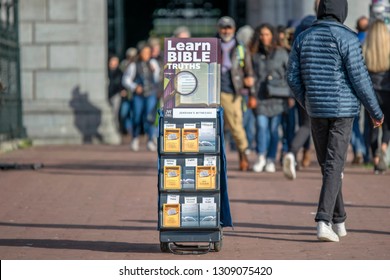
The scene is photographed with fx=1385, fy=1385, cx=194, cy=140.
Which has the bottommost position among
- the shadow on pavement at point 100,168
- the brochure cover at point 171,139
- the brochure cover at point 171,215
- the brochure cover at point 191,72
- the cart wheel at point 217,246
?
the shadow on pavement at point 100,168

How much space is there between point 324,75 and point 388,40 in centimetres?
578

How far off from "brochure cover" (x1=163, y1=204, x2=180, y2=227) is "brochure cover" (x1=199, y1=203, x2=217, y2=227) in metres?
0.16

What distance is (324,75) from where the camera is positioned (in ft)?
33.1

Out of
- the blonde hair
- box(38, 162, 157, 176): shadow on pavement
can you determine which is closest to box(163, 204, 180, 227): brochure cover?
the blonde hair

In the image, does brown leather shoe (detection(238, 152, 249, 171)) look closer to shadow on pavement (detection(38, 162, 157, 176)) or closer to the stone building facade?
Result: shadow on pavement (detection(38, 162, 157, 176))

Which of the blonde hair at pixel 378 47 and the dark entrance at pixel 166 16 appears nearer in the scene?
the blonde hair at pixel 378 47

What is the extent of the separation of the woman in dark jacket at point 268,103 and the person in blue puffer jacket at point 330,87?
21.4 feet

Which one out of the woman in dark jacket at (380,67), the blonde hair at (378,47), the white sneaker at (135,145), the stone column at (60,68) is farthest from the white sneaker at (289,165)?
the stone column at (60,68)

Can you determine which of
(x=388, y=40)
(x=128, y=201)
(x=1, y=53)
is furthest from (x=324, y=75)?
(x=1, y=53)

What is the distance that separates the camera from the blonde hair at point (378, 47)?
15.7m

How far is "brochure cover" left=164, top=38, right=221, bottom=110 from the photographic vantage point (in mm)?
9375

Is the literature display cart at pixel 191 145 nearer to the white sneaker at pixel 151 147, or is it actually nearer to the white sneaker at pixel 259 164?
the white sneaker at pixel 259 164

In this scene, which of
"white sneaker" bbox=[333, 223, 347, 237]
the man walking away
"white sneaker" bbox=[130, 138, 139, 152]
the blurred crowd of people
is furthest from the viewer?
"white sneaker" bbox=[130, 138, 139, 152]
